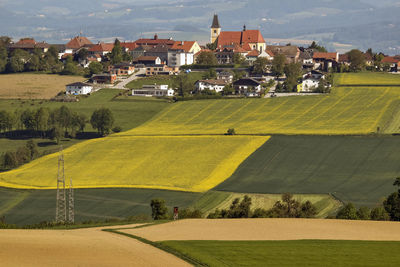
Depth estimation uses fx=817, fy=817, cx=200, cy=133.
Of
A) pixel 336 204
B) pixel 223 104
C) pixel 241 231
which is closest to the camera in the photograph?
pixel 241 231

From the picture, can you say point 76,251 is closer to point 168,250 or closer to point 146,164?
point 168,250

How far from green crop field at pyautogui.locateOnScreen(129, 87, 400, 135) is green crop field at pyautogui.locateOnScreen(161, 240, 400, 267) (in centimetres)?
6282

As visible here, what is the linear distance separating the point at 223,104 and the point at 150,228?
91.9 metres

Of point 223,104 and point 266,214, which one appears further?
point 223,104

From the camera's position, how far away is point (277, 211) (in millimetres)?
67875

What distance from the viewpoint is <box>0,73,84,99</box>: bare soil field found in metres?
165

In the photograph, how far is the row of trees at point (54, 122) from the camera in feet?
426

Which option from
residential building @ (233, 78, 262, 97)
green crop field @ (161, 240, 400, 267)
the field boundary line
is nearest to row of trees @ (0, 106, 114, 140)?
residential building @ (233, 78, 262, 97)

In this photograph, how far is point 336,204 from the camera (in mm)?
75000

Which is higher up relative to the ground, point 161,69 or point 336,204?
point 161,69

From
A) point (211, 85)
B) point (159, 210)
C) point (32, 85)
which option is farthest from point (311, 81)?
point (159, 210)

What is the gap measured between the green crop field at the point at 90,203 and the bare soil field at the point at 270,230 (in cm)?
1557

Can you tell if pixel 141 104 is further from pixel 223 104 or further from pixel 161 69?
pixel 161 69

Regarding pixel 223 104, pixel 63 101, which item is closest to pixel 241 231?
pixel 223 104
